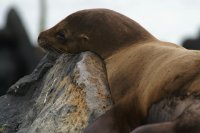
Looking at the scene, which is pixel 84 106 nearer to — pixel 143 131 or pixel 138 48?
pixel 138 48

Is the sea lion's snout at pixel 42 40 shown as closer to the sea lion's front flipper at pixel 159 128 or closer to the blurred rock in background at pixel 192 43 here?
the sea lion's front flipper at pixel 159 128

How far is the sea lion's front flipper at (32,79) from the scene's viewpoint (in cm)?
889

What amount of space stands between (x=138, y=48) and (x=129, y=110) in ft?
3.39

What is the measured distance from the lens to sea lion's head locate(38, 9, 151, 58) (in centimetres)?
821

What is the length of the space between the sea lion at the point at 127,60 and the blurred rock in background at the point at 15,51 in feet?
36.6

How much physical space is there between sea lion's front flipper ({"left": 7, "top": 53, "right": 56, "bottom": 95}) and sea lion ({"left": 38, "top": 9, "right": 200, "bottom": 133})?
26cm

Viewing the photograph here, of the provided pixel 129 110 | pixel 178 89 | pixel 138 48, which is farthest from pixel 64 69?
pixel 178 89

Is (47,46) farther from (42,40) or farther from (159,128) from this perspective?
(159,128)

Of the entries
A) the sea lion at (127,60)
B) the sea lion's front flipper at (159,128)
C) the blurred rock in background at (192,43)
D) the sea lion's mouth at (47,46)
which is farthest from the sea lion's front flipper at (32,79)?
the blurred rock in background at (192,43)

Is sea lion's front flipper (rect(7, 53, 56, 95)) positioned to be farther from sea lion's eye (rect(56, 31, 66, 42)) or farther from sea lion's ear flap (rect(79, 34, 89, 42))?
sea lion's ear flap (rect(79, 34, 89, 42))

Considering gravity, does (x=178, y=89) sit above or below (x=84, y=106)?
above

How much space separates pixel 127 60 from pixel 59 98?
0.75m

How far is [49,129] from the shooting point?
7277mm

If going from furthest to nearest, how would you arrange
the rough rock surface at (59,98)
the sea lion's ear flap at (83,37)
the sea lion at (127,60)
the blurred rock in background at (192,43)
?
the blurred rock in background at (192,43)
the sea lion's ear flap at (83,37)
the rough rock surface at (59,98)
the sea lion at (127,60)
